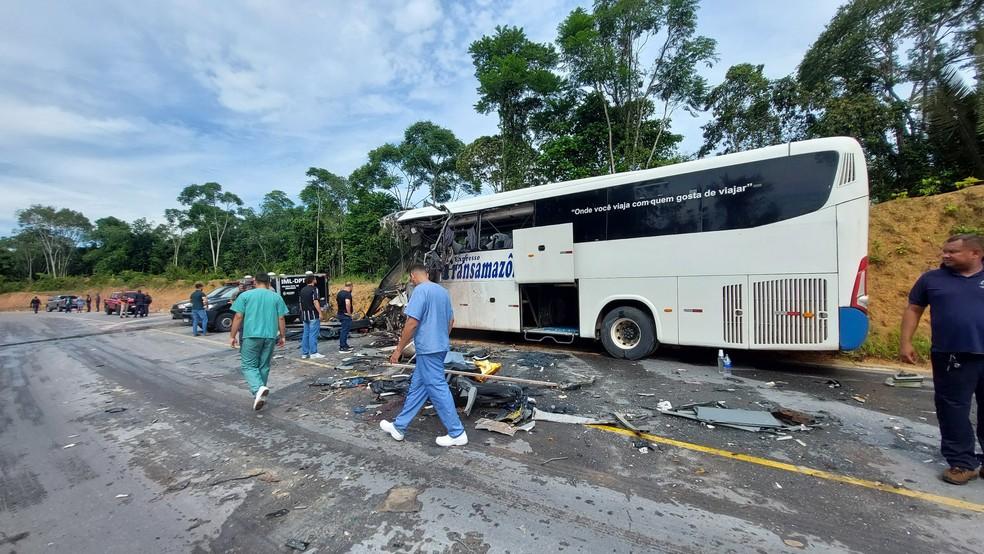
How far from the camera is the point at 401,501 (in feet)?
9.12

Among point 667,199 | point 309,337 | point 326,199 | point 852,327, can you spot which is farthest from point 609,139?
point 326,199

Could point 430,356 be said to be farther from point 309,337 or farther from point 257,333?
point 309,337

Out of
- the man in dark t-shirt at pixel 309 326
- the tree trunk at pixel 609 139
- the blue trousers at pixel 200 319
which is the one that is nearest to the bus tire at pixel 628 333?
the man in dark t-shirt at pixel 309 326

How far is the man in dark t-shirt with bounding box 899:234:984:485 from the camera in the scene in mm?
2730

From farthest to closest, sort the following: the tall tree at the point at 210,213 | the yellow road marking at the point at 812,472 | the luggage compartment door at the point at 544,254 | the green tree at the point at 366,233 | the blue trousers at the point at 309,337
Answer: the tall tree at the point at 210,213
the green tree at the point at 366,233
the blue trousers at the point at 309,337
the luggage compartment door at the point at 544,254
the yellow road marking at the point at 812,472

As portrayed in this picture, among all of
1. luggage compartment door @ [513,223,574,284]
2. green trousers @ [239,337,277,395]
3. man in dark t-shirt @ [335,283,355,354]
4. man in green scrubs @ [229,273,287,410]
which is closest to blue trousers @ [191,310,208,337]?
man in dark t-shirt @ [335,283,355,354]

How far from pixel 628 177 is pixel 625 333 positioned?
2727 millimetres

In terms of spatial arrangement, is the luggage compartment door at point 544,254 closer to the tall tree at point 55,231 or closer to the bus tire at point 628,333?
the bus tire at point 628,333

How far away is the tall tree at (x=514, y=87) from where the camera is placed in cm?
1797

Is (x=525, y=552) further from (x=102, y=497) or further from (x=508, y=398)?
(x=102, y=497)

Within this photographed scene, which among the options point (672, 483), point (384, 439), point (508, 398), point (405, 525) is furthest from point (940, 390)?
point (384, 439)

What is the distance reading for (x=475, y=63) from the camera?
19516 mm

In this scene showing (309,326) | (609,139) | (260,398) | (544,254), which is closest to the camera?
(260,398)

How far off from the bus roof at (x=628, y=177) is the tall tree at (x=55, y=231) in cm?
7331
